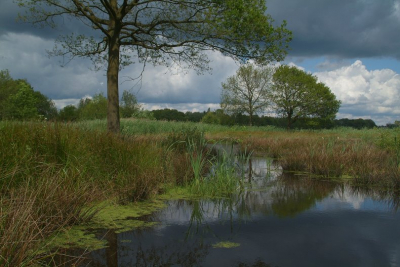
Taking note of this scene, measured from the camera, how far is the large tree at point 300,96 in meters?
38.4

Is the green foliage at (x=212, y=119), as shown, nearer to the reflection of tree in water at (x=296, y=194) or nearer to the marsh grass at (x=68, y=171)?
the reflection of tree in water at (x=296, y=194)

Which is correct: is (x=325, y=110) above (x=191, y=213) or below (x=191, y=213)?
above

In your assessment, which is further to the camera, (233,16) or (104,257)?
(233,16)

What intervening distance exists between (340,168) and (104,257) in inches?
272

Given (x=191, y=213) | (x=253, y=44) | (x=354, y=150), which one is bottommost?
(x=191, y=213)

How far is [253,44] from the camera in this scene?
1229cm

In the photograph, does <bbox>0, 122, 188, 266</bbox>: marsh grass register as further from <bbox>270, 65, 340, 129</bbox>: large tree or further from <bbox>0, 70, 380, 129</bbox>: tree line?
<bbox>270, 65, 340, 129</bbox>: large tree

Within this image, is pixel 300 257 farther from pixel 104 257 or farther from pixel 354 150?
pixel 354 150

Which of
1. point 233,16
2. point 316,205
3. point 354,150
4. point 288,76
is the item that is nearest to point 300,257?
point 316,205

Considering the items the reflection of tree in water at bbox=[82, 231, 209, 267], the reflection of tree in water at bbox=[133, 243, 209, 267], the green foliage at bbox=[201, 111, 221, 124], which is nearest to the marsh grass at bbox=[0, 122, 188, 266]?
the reflection of tree in water at bbox=[82, 231, 209, 267]

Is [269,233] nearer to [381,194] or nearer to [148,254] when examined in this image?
[148,254]

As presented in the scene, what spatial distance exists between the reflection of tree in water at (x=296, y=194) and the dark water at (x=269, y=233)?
0.7 inches

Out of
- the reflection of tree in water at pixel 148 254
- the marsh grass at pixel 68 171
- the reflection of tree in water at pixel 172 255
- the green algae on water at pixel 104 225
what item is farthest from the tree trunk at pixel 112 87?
the reflection of tree in water at pixel 172 255

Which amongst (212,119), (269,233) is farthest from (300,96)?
(269,233)
